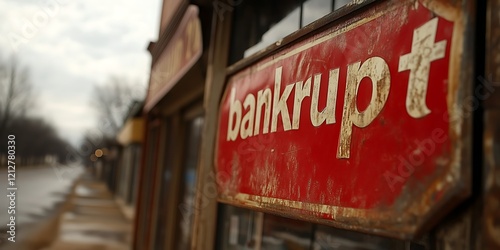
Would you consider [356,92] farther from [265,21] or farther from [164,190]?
[164,190]

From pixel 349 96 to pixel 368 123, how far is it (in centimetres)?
15

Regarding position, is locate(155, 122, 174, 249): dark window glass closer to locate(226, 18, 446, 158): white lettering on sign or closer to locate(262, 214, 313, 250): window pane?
locate(262, 214, 313, 250): window pane

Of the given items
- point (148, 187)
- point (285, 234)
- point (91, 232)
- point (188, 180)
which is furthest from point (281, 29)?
point (91, 232)

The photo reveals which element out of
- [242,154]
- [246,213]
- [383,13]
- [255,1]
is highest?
[255,1]

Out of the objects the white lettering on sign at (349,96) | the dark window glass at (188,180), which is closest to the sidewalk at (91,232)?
the dark window glass at (188,180)

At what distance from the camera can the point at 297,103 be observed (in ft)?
5.86

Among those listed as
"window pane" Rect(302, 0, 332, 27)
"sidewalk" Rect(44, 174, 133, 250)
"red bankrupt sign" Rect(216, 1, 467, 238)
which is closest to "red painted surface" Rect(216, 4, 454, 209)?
"red bankrupt sign" Rect(216, 1, 467, 238)

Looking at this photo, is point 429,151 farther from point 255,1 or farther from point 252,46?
point 255,1

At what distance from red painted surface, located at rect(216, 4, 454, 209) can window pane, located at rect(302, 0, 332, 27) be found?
15.4 inches

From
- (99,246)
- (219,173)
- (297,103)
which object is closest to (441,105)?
(297,103)

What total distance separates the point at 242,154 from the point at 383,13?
1128mm

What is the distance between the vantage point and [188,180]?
5.16m

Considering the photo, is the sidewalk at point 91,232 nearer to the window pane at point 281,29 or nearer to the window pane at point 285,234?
the window pane at point 285,234

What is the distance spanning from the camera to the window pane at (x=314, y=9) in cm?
223
